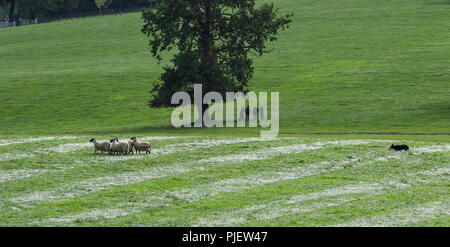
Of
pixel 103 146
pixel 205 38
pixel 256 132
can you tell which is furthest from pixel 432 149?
pixel 205 38

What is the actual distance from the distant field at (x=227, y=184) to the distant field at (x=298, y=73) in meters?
19.9

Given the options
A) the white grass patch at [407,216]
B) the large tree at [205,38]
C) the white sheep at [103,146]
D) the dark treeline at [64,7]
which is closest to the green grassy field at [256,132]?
the white grass patch at [407,216]

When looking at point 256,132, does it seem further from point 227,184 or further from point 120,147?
point 227,184

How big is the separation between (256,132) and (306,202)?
28105 mm

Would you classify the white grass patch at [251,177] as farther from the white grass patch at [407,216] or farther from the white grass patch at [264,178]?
the white grass patch at [407,216]

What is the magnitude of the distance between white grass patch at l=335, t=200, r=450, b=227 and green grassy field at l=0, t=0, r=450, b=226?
2.4 inches

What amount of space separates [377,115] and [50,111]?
31954 millimetres

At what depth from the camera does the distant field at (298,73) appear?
64250 millimetres

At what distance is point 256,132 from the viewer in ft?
174

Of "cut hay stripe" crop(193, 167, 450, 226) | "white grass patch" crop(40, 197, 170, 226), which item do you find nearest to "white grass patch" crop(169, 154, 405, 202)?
"white grass patch" crop(40, 197, 170, 226)

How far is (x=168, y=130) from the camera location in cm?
5884

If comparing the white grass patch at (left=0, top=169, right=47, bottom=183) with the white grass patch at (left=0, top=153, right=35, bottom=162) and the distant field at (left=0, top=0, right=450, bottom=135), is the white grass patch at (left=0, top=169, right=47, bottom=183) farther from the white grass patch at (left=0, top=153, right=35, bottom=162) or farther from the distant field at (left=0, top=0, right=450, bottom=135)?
the distant field at (left=0, top=0, right=450, bottom=135)
